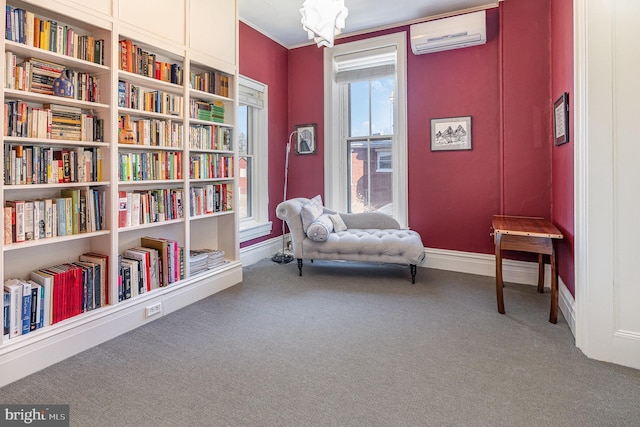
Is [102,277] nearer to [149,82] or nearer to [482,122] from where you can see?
[149,82]

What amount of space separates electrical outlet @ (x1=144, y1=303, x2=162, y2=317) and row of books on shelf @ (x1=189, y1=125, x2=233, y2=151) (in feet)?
4.59

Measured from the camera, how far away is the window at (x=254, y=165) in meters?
4.43

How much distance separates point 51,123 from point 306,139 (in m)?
3.14

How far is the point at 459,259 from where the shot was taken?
4055 mm

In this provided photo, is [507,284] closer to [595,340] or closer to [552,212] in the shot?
[552,212]

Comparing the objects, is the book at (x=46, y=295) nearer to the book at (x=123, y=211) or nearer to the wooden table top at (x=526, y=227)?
the book at (x=123, y=211)

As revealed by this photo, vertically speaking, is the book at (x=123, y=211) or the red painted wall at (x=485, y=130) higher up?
the red painted wall at (x=485, y=130)

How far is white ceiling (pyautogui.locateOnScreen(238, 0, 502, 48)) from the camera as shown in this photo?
3.74 meters

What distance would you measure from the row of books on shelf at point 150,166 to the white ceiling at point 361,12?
2.00m

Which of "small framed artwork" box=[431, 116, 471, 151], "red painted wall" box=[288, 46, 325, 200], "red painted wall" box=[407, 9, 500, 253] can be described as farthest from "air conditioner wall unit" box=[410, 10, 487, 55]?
"red painted wall" box=[288, 46, 325, 200]

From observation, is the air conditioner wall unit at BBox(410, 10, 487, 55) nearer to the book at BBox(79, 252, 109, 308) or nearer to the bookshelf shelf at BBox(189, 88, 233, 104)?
the bookshelf shelf at BBox(189, 88, 233, 104)

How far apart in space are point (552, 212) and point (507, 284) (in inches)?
33.1

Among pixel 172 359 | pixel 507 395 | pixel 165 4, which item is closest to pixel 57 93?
pixel 165 4

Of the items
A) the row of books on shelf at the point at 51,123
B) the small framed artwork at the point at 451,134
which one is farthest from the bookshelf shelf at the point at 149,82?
the small framed artwork at the point at 451,134
